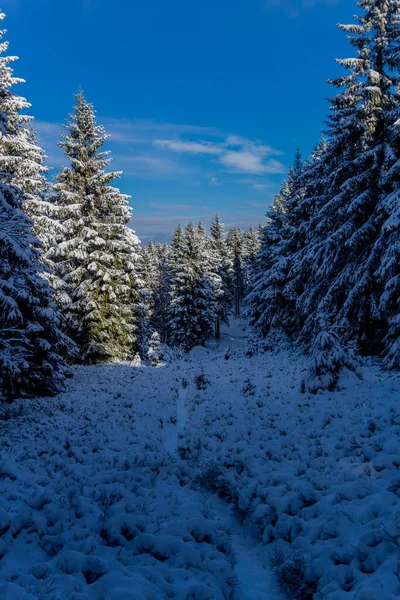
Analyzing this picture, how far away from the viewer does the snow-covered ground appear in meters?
3.88

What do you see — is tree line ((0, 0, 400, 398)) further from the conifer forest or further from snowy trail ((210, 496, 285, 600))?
snowy trail ((210, 496, 285, 600))

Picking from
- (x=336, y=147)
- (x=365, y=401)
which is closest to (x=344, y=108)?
(x=336, y=147)

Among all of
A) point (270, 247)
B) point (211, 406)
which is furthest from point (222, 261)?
point (211, 406)

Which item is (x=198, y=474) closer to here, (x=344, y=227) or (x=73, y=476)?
(x=73, y=476)

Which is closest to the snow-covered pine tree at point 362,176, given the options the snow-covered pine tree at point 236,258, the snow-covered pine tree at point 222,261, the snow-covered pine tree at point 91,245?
the snow-covered pine tree at point 91,245

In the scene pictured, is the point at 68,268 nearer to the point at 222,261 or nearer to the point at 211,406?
the point at 211,406

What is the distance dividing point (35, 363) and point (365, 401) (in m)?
11.1

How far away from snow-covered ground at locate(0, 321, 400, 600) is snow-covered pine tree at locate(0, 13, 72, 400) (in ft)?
7.67

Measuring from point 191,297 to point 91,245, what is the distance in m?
14.7

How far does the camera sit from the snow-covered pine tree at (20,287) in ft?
33.4

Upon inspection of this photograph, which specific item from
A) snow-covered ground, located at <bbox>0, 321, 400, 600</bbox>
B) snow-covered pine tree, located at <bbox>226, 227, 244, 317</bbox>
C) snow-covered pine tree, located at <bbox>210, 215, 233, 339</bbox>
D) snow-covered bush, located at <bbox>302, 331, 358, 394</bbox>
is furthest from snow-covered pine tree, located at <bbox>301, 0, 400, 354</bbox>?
snow-covered pine tree, located at <bbox>226, 227, 244, 317</bbox>

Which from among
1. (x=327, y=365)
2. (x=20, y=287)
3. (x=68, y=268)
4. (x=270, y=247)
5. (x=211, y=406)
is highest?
(x=270, y=247)

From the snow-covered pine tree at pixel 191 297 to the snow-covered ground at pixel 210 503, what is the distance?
24.3 m

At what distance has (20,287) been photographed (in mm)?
12227
